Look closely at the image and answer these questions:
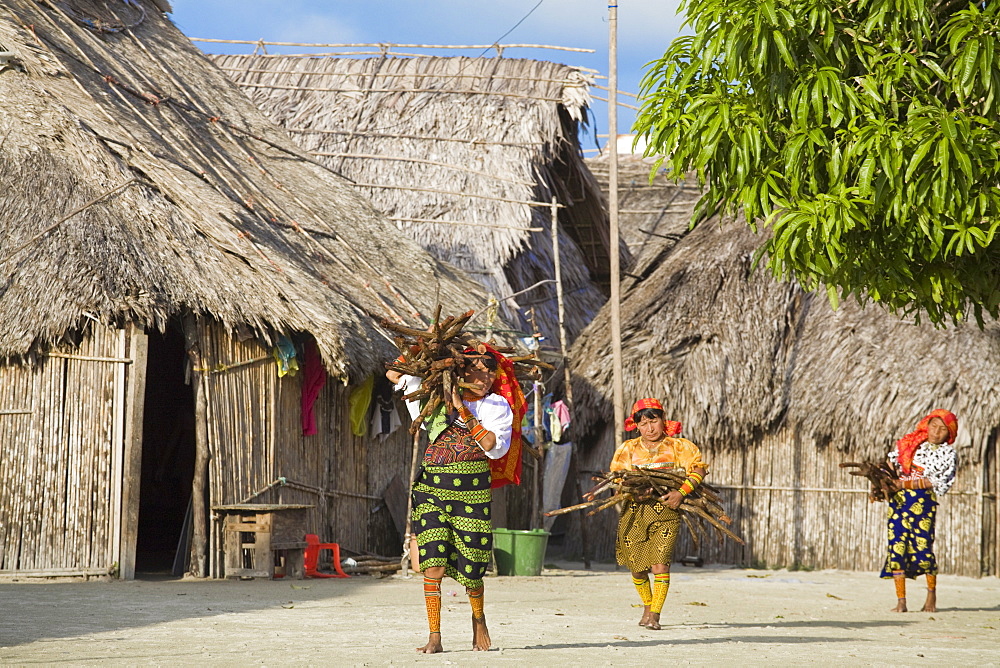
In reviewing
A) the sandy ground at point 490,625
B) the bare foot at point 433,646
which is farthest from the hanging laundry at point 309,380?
the bare foot at point 433,646

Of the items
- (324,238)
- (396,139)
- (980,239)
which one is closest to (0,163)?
(324,238)

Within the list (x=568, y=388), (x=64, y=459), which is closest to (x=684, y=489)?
(x=64, y=459)

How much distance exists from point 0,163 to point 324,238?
138 inches

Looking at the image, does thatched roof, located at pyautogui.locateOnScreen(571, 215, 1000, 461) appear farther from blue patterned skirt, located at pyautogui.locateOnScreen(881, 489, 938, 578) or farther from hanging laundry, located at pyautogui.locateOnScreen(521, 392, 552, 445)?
blue patterned skirt, located at pyautogui.locateOnScreen(881, 489, 938, 578)

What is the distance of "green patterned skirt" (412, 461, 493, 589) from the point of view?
5941 mm

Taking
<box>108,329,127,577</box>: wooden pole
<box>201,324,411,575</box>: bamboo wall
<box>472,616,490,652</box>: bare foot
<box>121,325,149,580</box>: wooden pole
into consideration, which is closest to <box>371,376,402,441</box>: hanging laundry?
<box>201,324,411,575</box>: bamboo wall

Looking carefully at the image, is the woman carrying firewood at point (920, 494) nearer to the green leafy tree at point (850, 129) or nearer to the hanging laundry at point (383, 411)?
the green leafy tree at point (850, 129)

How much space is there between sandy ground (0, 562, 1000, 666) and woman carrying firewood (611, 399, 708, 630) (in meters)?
0.31

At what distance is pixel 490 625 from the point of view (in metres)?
7.36

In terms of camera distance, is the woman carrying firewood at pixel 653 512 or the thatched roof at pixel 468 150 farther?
the thatched roof at pixel 468 150

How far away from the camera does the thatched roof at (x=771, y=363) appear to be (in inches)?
517

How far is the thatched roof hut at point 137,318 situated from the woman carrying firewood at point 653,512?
2.66 metres

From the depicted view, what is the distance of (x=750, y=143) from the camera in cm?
511

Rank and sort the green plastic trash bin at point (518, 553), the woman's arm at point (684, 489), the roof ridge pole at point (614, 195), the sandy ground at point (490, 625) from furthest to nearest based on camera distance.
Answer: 1. the roof ridge pole at point (614, 195)
2. the green plastic trash bin at point (518, 553)
3. the woman's arm at point (684, 489)
4. the sandy ground at point (490, 625)
